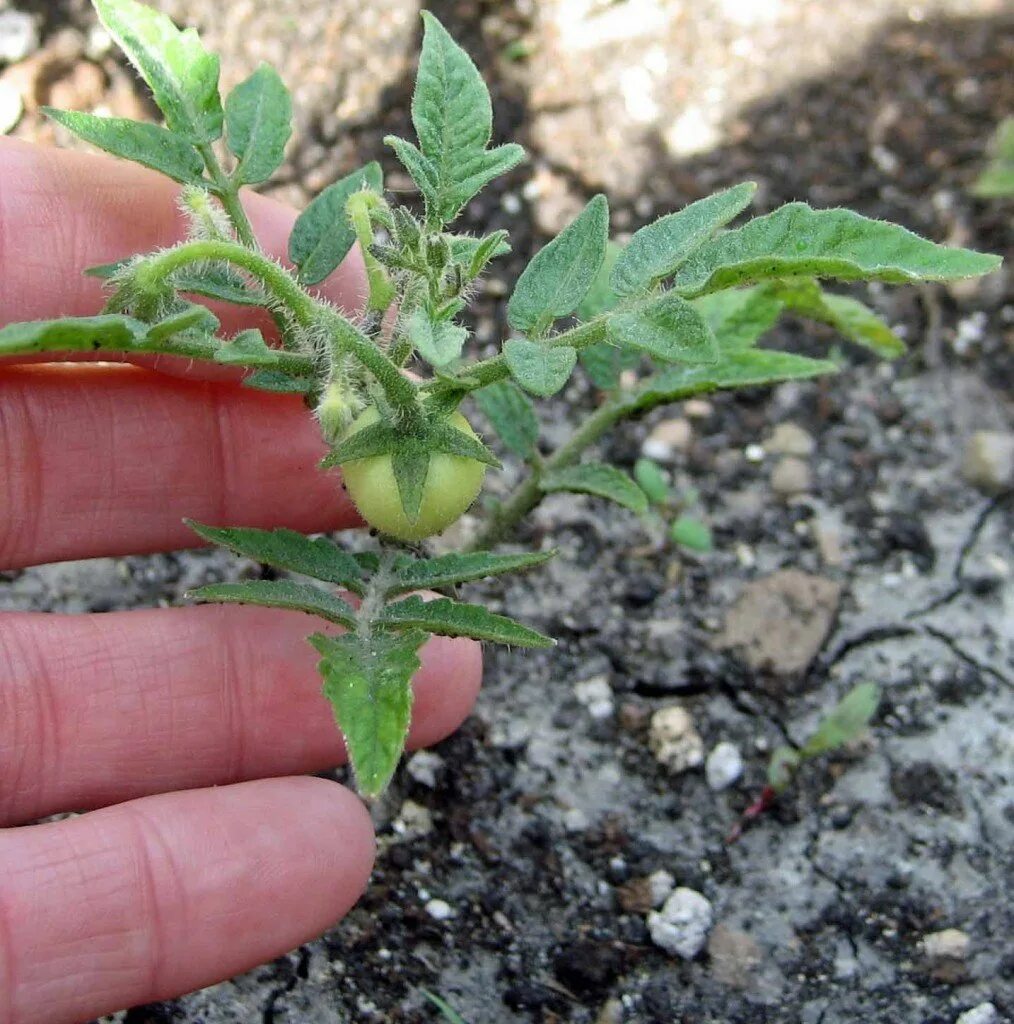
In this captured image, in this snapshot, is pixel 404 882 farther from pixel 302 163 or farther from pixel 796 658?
pixel 302 163

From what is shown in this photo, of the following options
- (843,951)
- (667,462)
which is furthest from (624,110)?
(843,951)

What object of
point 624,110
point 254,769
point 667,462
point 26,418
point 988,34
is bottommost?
point 254,769

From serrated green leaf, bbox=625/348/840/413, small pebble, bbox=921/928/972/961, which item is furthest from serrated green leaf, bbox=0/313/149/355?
small pebble, bbox=921/928/972/961

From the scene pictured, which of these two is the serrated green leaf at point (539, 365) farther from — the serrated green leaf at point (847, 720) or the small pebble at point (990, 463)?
the small pebble at point (990, 463)

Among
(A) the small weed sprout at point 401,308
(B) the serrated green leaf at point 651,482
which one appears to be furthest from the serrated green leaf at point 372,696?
(B) the serrated green leaf at point 651,482

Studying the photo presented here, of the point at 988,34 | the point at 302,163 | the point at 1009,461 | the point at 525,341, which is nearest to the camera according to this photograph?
the point at 525,341

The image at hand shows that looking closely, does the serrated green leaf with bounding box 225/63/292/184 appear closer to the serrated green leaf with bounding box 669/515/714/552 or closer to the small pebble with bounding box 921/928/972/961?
the serrated green leaf with bounding box 669/515/714/552

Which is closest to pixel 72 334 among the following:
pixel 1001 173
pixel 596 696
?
pixel 596 696
